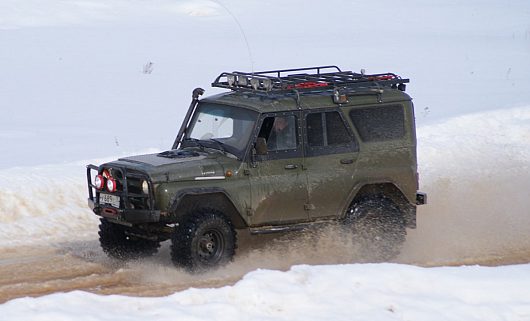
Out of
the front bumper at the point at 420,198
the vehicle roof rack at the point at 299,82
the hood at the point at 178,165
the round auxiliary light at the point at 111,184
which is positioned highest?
the vehicle roof rack at the point at 299,82

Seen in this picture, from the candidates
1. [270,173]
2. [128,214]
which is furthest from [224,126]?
[128,214]

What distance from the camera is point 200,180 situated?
10.4 metres

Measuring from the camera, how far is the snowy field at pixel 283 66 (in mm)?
8547

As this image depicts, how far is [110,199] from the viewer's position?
1060cm

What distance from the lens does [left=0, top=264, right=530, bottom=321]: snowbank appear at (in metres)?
8.00

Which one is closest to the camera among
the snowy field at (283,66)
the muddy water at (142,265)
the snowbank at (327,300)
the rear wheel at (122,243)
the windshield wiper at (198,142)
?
the snowbank at (327,300)

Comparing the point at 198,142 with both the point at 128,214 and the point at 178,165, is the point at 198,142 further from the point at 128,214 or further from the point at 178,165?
the point at 128,214

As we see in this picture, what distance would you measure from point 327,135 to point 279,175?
765 mm

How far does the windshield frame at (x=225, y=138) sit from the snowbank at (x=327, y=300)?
2.06 m

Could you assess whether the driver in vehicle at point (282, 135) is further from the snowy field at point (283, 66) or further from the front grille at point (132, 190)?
the snowy field at point (283, 66)

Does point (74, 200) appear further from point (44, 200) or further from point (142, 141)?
point (142, 141)

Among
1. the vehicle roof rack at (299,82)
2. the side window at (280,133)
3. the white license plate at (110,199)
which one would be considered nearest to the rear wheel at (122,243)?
the white license plate at (110,199)

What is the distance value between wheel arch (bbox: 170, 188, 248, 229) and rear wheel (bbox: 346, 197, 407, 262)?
1.38m

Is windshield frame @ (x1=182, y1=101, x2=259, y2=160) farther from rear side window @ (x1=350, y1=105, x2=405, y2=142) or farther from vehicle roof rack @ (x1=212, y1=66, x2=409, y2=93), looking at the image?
rear side window @ (x1=350, y1=105, x2=405, y2=142)
